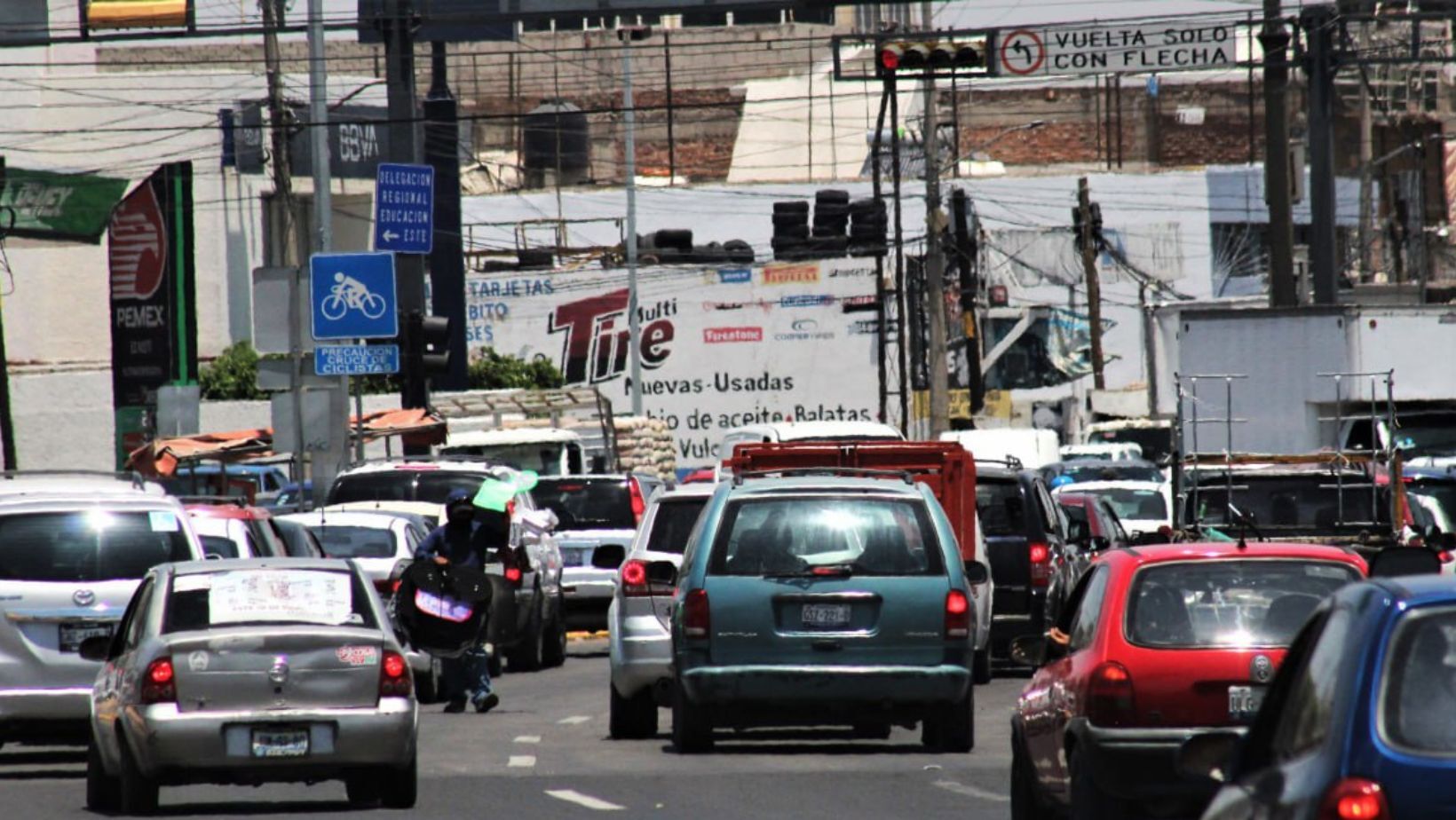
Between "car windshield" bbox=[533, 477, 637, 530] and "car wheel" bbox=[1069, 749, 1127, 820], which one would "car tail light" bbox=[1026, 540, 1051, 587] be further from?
"car wheel" bbox=[1069, 749, 1127, 820]

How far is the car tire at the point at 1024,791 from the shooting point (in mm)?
11383

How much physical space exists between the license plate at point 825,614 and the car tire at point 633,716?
2.54m

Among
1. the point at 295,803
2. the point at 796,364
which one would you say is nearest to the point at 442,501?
the point at 295,803

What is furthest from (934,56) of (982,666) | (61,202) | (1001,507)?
(982,666)

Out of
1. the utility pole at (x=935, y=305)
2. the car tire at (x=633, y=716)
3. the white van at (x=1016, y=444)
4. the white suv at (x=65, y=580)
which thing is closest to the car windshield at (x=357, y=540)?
the car tire at (x=633, y=716)

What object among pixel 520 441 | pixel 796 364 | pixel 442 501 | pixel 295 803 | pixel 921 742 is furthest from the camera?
pixel 796 364

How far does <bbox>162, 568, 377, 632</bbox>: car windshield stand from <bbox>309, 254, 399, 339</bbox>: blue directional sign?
16629mm

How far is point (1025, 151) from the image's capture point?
91.8 meters

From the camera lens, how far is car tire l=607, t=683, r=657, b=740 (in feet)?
56.5

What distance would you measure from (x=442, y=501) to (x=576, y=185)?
6228 centimetres

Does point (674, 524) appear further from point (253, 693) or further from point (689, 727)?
point (253, 693)

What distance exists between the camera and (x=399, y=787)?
1298cm

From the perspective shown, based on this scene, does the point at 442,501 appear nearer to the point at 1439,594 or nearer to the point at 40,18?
the point at 40,18

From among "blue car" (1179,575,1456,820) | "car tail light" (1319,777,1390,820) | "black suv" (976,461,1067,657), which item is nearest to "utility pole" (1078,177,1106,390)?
"black suv" (976,461,1067,657)
